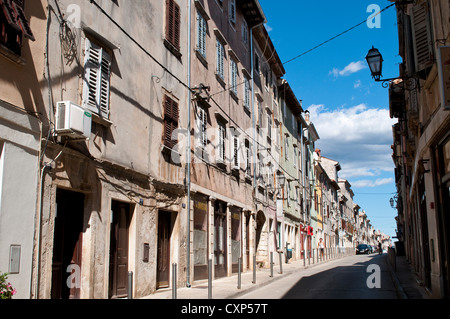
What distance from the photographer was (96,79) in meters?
10.4

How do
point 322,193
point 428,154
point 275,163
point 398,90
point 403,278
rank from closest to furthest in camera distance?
point 428,154
point 403,278
point 398,90
point 275,163
point 322,193

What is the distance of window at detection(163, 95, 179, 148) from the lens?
1384cm

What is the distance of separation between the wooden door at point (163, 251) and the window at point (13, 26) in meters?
7.18

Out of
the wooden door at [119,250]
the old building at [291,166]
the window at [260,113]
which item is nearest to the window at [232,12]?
the window at [260,113]

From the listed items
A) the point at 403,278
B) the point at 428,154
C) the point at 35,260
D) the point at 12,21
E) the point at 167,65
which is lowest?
the point at 403,278

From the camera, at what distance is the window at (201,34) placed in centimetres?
1694

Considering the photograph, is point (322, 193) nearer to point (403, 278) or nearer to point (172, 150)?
point (403, 278)

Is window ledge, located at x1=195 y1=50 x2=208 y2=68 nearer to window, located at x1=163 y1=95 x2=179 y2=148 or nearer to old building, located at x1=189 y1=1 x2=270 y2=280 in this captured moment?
old building, located at x1=189 y1=1 x2=270 y2=280

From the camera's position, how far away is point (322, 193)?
5175 cm

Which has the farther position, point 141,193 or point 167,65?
point 167,65

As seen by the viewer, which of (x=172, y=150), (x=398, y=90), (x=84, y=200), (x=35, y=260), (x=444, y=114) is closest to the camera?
(x=35, y=260)

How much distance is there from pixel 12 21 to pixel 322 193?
46784 millimetres

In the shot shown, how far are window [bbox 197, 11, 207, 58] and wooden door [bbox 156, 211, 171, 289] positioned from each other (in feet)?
20.5

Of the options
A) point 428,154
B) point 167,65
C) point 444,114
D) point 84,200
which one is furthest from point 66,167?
point 428,154
